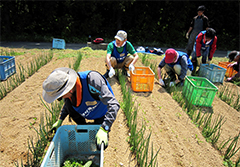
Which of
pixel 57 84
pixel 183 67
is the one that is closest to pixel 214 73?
pixel 183 67

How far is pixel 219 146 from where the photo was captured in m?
2.17

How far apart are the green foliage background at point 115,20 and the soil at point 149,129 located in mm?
7154

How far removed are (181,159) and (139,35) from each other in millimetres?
9334

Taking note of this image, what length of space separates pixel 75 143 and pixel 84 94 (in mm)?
615

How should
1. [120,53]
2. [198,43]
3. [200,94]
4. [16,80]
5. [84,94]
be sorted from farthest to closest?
1. [198,43]
2. [120,53]
3. [16,80]
4. [200,94]
5. [84,94]

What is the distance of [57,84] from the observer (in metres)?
1.37

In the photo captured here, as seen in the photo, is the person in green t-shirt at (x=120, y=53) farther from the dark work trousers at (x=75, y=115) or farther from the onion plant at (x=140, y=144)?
the dark work trousers at (x=75, y=115)

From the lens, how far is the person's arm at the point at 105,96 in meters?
1.50

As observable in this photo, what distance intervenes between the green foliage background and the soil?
715 centimetres

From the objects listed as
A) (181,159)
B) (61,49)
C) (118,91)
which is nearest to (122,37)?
(118,91)

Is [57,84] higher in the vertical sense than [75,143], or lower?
higher

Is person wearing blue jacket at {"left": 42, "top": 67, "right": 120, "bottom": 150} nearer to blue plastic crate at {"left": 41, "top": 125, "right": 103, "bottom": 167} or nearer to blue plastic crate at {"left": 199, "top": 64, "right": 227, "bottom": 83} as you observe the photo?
blue plastic crate at {"left": 41, "top": 125, "right": 103, "bottom": 167}

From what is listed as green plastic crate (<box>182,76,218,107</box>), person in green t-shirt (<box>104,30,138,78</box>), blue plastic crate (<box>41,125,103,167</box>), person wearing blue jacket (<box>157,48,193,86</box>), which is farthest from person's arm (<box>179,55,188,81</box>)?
blue plastic crate (<box>41,125,103,167</box>)

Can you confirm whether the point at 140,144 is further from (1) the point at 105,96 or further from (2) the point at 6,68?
(2) the point at 6,68
